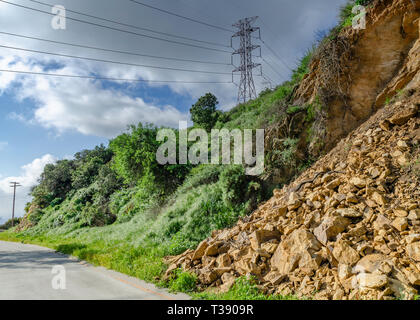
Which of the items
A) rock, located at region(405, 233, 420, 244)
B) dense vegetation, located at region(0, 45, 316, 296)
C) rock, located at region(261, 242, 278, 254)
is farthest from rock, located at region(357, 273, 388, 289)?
dense vegetation, located at region(0, 45, 316, 296)

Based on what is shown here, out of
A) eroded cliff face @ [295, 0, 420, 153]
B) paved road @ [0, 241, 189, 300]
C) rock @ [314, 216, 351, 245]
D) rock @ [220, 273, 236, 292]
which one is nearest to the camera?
rock @ [314, 216, 351, 245]

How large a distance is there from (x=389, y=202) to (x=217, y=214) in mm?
5707

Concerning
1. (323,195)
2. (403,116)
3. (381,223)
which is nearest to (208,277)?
(323,195)

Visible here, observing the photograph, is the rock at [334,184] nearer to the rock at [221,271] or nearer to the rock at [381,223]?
the rock at [381,223]

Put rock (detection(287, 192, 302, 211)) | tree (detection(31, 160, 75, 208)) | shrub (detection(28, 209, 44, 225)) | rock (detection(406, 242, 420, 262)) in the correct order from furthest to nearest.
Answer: tree (detection(31, 160, 75, 208))
shrub (detection(28, 209, 44, 225))
rock (detection(287, 192, 302, 211))
rock (detection(406, 242, 420, 262))

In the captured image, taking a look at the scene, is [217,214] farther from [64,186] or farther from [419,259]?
[64,186]

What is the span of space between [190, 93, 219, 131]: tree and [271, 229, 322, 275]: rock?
71.5 feet

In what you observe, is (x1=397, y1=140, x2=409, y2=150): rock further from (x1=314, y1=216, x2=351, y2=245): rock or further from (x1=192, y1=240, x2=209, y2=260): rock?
(x1=192, y1=240, x2=209, y2=260): rock

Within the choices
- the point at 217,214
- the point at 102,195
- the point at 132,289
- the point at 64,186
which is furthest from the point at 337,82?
the point at 64,186

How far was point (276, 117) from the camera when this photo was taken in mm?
10828

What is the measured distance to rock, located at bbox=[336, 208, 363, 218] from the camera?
17.6 feet

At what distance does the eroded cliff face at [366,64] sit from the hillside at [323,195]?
3 centimetres

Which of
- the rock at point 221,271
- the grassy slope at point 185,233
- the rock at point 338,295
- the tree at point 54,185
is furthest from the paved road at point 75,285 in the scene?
the tree at point 54,185

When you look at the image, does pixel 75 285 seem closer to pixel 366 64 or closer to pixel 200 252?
pixel 200 252
